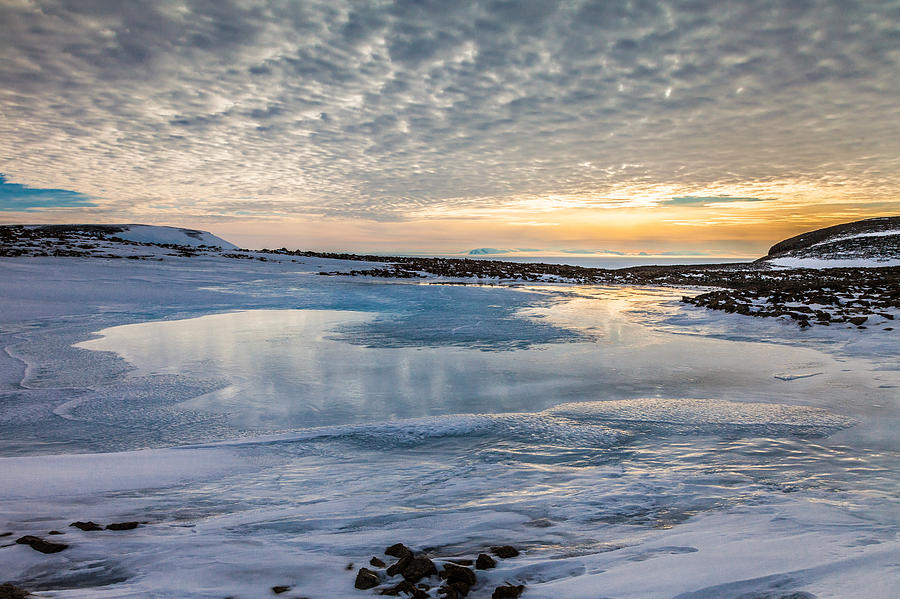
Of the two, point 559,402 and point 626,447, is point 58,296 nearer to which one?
point 559,402

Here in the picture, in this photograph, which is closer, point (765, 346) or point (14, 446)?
point (14, 446)

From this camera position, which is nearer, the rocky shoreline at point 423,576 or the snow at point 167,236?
the rocky shoreline at point 423,576

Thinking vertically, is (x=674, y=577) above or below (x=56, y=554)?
above

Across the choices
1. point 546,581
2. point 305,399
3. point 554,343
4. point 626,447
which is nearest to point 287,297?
point 554,343

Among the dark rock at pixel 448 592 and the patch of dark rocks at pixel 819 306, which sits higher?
the patch of dark rocks at pixel 819 306

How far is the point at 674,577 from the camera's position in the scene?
1831mm

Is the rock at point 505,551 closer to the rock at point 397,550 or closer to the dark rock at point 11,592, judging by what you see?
the rock at point 397,550

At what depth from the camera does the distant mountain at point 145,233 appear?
29297 mm

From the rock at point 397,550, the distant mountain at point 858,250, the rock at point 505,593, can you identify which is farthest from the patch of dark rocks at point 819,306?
the distant mountain at point 858,250

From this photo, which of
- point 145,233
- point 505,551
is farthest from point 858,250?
point 145,233

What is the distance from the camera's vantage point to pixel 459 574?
6.18ft

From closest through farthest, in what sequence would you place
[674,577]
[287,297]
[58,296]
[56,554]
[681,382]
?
[674,577], [56,554], [681,382], [58,296], [287,297]

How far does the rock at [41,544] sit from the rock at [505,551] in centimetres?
195

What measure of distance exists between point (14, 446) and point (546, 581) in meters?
3.85
